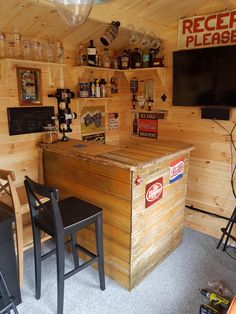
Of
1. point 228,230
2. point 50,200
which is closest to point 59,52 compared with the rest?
point 50,200

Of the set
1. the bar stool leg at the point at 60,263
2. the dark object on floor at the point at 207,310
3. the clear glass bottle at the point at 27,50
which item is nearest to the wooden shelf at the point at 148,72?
the clear glass bottle at the point at 27,50

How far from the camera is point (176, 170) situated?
93.4 inches

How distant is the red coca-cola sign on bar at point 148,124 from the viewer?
3.18m

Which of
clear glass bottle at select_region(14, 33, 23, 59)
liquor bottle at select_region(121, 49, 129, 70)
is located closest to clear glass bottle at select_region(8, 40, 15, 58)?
Answer: clear glass bottle at select_region(14, 33, 23, 59)

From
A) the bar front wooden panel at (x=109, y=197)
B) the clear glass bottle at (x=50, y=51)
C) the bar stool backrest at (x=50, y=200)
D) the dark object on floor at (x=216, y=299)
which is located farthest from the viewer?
the clear glass bottle at (x=50, y=51)

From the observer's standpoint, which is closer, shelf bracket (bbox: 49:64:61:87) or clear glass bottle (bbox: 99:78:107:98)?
shelf bracket (bbox: 49:64:61:87)

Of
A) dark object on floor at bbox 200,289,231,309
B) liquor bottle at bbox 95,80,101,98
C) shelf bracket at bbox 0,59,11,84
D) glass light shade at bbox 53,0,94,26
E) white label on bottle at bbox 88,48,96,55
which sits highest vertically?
white label on bottle at bbox 88,48,96,55

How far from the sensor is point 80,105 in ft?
9.84

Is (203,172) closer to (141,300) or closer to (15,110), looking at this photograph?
(141,300)

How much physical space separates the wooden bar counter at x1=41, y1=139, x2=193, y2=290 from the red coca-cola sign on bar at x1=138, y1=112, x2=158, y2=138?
72cm

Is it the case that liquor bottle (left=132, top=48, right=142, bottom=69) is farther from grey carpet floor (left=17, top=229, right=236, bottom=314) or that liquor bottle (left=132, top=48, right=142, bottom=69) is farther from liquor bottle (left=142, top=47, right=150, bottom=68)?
grey carpet floor (left=17, top=229, right=236, bottom=314)

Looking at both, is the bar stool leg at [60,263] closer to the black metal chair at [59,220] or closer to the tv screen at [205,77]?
the black metal chair at [59,220]

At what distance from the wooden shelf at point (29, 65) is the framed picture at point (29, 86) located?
6cm

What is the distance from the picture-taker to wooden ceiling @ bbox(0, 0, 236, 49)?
6.85 ft
